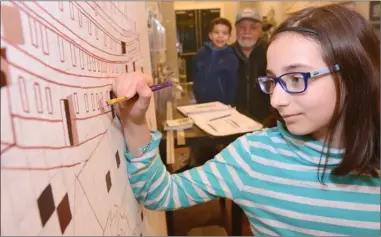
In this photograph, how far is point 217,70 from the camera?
7.36 ft

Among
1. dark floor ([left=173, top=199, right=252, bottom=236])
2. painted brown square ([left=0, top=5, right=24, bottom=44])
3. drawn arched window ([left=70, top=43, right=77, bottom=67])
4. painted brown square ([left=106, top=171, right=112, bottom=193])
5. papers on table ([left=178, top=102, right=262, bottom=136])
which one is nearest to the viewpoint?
painted brown square ([left=0, top=5, right=24, bottom=44])

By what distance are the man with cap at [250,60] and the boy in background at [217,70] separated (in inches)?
2.1

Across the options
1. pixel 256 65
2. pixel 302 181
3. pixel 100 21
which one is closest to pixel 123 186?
pixel 100 21

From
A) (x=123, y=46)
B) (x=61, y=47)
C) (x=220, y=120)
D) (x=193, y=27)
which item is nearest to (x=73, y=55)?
(x=61, y=47)

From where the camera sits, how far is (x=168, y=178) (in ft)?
2.28

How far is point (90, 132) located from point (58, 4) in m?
0.16

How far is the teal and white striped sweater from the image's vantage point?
0.67 meters

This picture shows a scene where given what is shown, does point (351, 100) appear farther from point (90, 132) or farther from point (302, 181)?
point (90, 132)

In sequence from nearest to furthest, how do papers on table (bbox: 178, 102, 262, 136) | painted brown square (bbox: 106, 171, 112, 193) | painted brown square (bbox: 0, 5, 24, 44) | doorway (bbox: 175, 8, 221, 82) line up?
painted brown square (bbox: 0, 5, 24, 44) < painted brown square (bbox: 106, 171, 112, 193) < papers on table (bbox: 178, 102, 262, 136) < doorway (bbox: 175, 8, 221, 82)

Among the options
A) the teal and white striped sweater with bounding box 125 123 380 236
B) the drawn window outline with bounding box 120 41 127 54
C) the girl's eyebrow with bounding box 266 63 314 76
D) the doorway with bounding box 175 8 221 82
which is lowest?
the teal and white striped sweater with bounding box 125 123 380 236

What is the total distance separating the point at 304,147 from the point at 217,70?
158 centimetres

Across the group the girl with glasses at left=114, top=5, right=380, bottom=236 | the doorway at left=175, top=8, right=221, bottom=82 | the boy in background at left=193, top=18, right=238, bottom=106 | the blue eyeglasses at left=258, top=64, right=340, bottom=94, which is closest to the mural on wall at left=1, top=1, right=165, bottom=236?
the girl with glasses at left=114, top=5, right=380, bottom=236

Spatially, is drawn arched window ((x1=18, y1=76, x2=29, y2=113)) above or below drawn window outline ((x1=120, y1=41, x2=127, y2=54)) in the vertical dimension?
below

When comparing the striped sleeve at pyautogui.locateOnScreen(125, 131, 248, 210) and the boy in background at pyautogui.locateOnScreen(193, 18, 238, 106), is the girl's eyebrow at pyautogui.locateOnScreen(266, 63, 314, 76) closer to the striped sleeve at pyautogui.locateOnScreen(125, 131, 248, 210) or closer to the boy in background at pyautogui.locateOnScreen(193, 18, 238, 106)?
the striped sleeve at pyautogui.locateOnScreen(125, 131, 248, 210)
